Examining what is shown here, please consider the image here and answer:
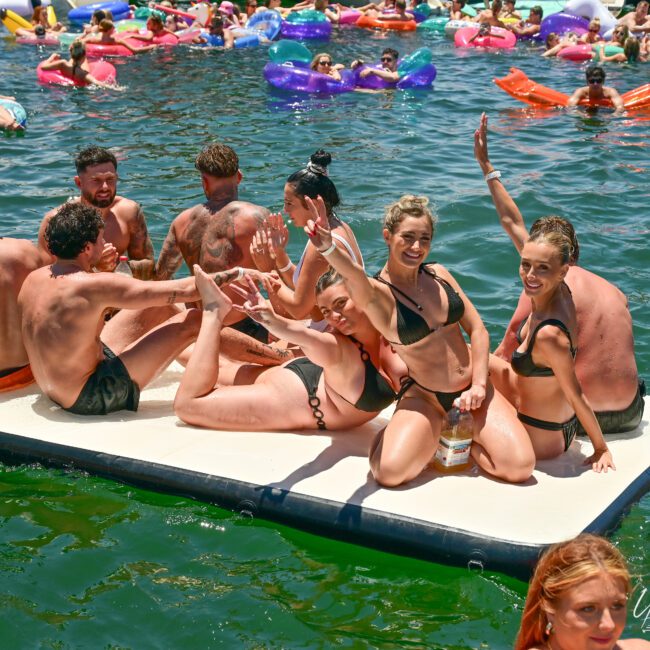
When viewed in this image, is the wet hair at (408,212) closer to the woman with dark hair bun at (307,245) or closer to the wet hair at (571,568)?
the woman with dark hair bun at (307,245)

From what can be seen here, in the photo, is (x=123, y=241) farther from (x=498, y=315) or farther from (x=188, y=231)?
(x=498, y=315)

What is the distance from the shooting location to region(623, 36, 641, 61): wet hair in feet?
60.0

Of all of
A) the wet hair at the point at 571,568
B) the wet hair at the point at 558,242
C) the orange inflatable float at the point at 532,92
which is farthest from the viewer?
the orange inflatable float at the point at 532,92

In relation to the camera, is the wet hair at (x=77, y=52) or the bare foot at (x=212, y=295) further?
the wet hair at (x=77, y=52)

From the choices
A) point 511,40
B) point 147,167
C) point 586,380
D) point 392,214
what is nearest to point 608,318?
point 586,380

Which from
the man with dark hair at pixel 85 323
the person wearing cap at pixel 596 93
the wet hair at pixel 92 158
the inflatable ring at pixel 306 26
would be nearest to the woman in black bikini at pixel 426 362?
the man with dark hair at pixel 85 323

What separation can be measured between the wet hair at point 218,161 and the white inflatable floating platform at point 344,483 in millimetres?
1521

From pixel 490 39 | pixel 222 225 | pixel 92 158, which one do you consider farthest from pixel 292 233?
pixel 490 39

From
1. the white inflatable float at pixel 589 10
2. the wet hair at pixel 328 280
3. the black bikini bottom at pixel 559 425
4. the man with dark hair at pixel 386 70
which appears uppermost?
the white inflatable float at pixel 589 10

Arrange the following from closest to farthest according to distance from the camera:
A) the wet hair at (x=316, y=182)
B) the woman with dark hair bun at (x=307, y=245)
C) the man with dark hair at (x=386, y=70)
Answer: the woman with dark hair bun at (x=307, y=245) < the wet hair at (x=316, y=182) < the man with dark hair at (x=386, y=70)

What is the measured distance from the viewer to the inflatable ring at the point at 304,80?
15727mm

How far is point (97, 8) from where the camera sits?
22688 millimetres

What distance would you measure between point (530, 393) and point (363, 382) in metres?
0.85

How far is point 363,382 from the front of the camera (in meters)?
5.31
